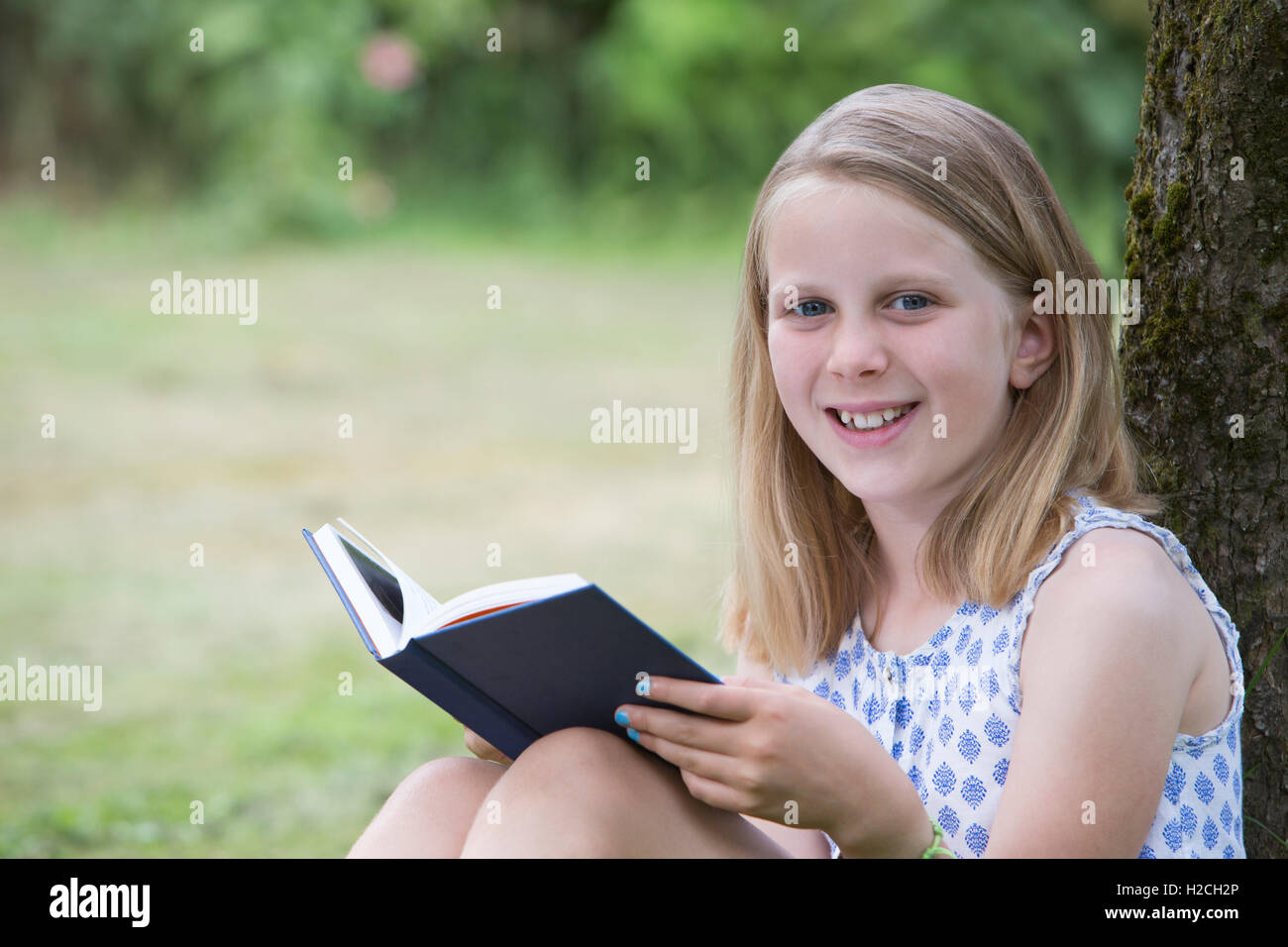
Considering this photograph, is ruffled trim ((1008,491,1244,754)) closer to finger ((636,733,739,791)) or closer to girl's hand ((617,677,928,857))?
girl's hand ((617,677,928,857))

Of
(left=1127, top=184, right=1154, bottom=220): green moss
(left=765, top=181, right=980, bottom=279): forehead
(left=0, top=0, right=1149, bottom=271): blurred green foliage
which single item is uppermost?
(left=0, top=0, right=1149, bottom=271): blurred green foliage

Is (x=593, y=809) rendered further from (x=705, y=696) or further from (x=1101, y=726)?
(x=1101, y=726)

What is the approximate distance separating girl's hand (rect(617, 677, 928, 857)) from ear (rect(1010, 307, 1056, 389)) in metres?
0.53

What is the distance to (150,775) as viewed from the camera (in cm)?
343

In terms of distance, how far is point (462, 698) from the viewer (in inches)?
60.1

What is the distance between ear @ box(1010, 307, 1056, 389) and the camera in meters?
1.71

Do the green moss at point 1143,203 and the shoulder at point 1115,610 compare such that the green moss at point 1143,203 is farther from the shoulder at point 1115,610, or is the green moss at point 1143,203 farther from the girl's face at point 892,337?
the shoulder at point 1115,610

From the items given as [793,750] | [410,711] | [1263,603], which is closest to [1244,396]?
[1263,603]

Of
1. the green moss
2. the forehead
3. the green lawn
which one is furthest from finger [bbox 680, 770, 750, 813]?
the green moss

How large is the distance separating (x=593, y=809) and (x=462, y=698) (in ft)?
0.67

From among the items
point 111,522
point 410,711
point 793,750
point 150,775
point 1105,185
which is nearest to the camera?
point 793,750

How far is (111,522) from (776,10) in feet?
18.3

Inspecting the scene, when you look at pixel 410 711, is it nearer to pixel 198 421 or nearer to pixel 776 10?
pixel 198 421

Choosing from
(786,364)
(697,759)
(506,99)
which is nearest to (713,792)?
(697,759)
